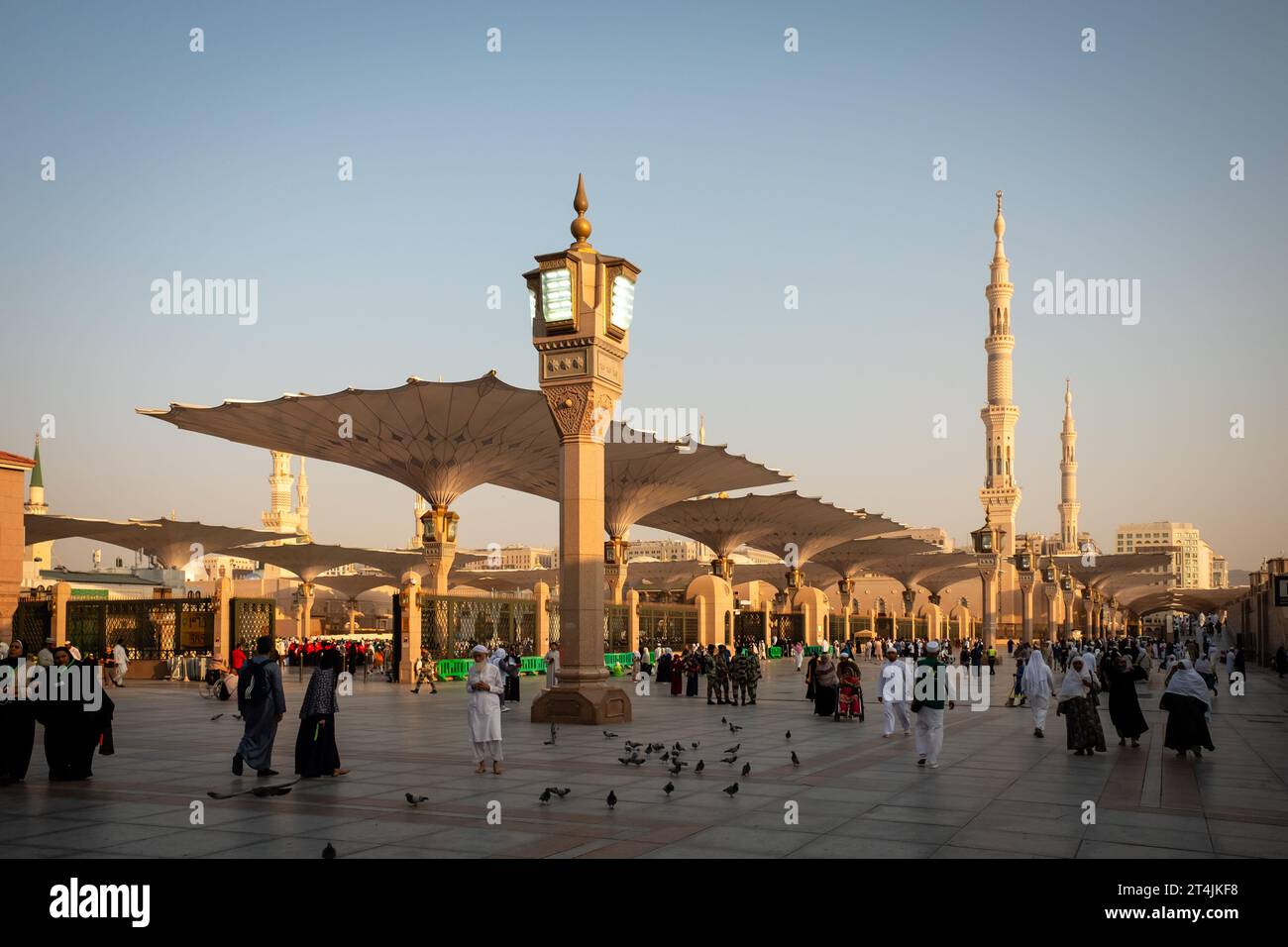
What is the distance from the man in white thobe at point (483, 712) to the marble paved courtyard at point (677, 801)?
340 millimetres

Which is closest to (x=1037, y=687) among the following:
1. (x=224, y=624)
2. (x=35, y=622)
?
(x=224, y=624)

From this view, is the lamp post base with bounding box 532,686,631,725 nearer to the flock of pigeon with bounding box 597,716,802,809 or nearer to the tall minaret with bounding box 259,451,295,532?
the flock of pigeon with bounding box 597,716,802,809

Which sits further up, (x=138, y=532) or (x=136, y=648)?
(x=138, y=532)

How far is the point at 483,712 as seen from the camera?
33.1 feet

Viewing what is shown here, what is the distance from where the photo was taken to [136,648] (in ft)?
99.3

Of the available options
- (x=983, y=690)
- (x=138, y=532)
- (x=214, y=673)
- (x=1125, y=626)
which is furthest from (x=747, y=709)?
(x=1125, y=626)

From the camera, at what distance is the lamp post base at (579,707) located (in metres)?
15.3

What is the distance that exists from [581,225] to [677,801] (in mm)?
9421

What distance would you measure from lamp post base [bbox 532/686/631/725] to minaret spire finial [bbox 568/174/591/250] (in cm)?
622

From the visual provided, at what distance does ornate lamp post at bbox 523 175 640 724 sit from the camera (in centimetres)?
1527

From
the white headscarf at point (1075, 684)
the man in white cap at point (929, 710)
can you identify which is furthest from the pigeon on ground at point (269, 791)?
the white headscarf at point (1075, 684)

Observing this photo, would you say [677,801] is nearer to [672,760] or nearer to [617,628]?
[672,760]

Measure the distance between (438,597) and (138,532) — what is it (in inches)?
1185
